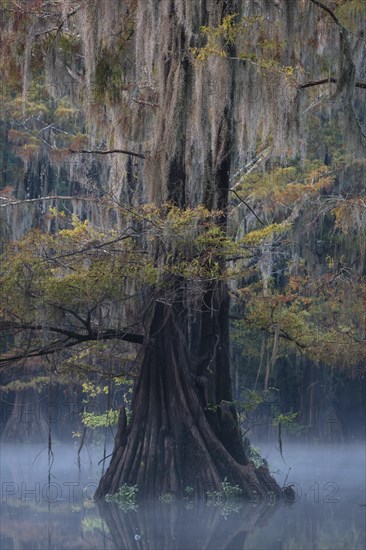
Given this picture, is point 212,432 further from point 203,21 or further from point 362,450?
point 362,450

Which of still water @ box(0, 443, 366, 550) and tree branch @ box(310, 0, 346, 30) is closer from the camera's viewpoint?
still water @ box(0, 443, 366, 550)

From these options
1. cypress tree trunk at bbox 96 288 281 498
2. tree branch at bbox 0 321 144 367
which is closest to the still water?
cypress tree trunk at bbox 96 288 281 498

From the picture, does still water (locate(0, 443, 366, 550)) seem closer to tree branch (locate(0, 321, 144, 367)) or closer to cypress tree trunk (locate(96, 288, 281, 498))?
cypress tree trunk (locate(96, 288, 281, 498))

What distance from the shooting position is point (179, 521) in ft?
33.7

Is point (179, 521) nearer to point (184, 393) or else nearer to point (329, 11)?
point (184, 393)

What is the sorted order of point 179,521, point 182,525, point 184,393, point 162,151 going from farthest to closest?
point 184,393 → point 162,151 → point 179,521 → point 182,525

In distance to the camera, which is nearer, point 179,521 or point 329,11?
point 179,521

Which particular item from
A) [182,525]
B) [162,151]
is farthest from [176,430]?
[162,151]

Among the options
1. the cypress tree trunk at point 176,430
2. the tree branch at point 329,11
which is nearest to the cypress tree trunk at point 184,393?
the cypress tree trunk at point 176,430

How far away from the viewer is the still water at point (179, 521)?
356 inches

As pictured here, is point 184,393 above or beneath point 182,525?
above

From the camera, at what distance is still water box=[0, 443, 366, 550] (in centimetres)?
904

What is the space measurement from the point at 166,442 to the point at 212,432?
1.77ft

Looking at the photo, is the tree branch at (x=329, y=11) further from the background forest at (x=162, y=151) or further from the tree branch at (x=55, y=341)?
the tree branch at (x=55, y=341)
